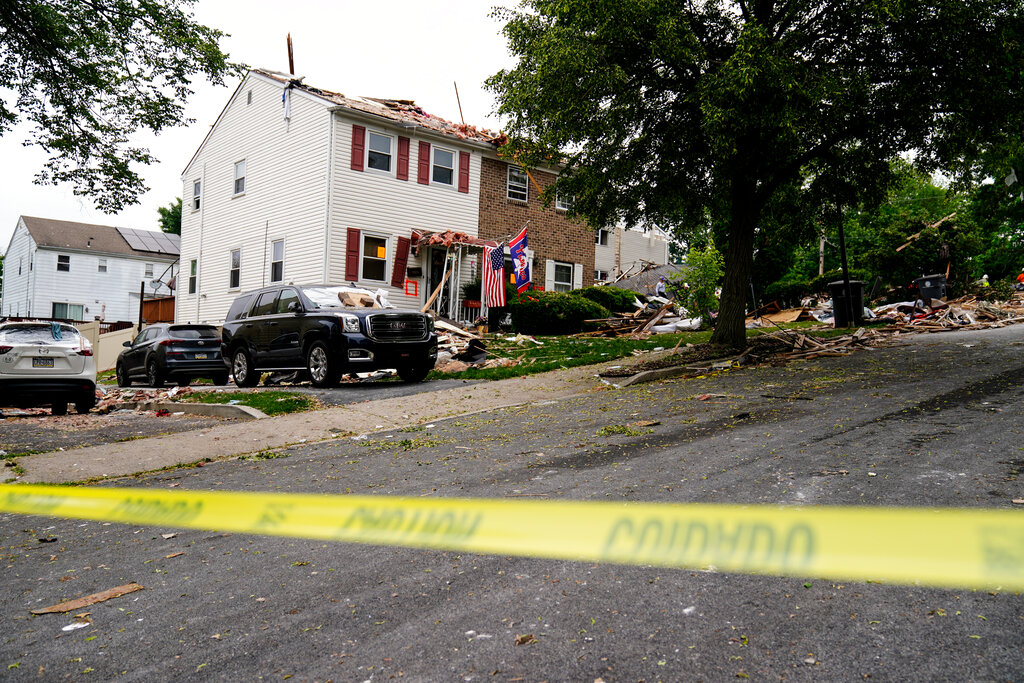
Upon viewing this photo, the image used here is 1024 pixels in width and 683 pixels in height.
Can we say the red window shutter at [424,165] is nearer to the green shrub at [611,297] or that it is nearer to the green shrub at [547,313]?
the green shrub at [547,313]

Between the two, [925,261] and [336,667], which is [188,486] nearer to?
[336,667]

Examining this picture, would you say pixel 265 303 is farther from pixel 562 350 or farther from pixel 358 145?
pixel 358 145

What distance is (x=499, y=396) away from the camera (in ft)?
35.0

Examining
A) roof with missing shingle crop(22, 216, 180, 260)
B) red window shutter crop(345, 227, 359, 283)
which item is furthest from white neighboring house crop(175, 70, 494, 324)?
roof with missing shingle crop(22, 216, 180, 260)

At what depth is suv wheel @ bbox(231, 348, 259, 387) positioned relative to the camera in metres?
14.2

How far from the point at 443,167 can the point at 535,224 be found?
13.5ft

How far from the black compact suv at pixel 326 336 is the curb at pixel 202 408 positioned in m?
2.09

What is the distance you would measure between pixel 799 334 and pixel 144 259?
44.6 meters

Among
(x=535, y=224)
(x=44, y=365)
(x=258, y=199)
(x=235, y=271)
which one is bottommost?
(x=44, y=365)

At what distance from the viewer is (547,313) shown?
67.5 feet

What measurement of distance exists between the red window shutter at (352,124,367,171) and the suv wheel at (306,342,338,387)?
9961mm

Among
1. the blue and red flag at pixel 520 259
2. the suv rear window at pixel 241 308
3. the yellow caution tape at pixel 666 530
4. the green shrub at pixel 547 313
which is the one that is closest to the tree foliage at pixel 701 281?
the green shrub at pixel 547 313

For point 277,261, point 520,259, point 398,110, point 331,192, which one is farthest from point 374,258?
point 398,110

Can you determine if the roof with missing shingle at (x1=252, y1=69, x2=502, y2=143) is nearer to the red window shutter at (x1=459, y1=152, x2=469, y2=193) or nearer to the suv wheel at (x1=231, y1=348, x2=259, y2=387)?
the red window shutter at (x1=459, y1=152, x2=469, y2=193)
